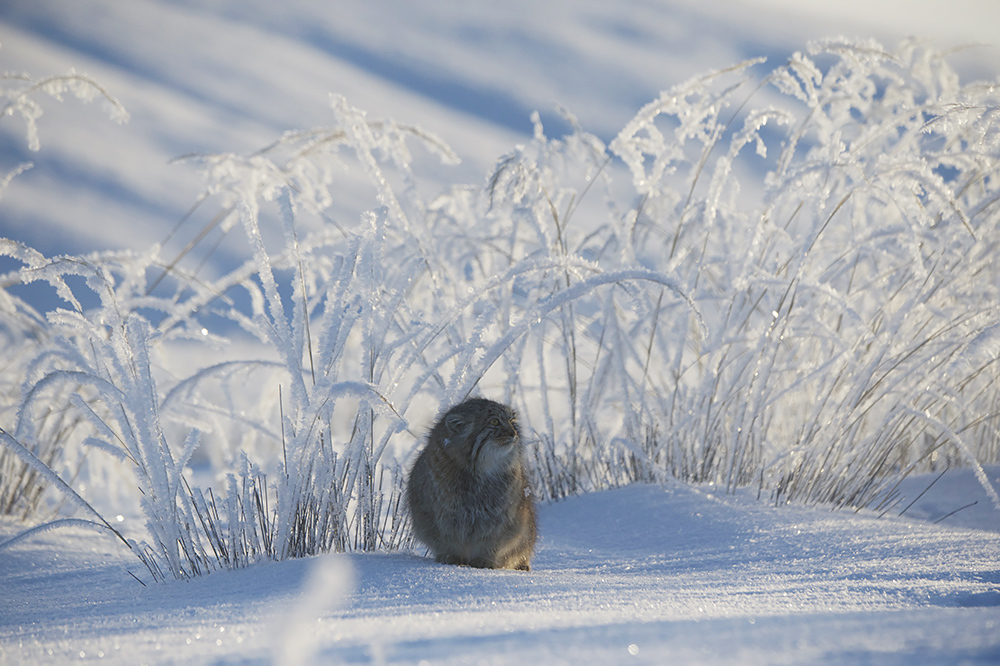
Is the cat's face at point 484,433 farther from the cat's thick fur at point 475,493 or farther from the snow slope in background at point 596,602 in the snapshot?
the snow slope in background at point 596,602

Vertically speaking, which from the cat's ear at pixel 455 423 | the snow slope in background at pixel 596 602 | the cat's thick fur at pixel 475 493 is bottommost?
the snow slope in background at pixel 596 602

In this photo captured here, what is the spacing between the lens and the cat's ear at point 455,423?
1982 millimetres

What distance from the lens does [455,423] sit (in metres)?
1.99

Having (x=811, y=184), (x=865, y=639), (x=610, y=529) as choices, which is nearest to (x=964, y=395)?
(x=811, y=184)

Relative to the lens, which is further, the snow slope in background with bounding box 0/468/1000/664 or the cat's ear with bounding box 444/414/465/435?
the cat's ear with bounding box 444/414/465/435

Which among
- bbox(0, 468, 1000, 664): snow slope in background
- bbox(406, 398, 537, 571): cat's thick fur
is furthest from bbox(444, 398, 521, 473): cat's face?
bbox(0, 468, 1000, 664): snow slope in background

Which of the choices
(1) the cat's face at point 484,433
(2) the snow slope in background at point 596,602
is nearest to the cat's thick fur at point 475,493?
(1) the cat's face at point 484,433

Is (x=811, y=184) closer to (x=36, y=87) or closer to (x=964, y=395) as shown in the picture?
(x=964, y=395)

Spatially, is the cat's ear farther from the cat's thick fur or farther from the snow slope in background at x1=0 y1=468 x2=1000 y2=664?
the snow slope in background at x1=0 y1=468 x2=1000 y2=664

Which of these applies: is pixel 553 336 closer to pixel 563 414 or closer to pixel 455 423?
pixel 563 414

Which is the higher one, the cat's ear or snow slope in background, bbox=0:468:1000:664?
the cat's ear

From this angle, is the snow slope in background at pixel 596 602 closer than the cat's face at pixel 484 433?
Yes

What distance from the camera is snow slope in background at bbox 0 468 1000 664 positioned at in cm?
96

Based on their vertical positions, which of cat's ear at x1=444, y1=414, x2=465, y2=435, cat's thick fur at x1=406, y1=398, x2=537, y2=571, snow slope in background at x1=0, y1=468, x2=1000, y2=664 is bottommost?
snow slope in background at x1=0, y1=468, x2=1000, y2=664
